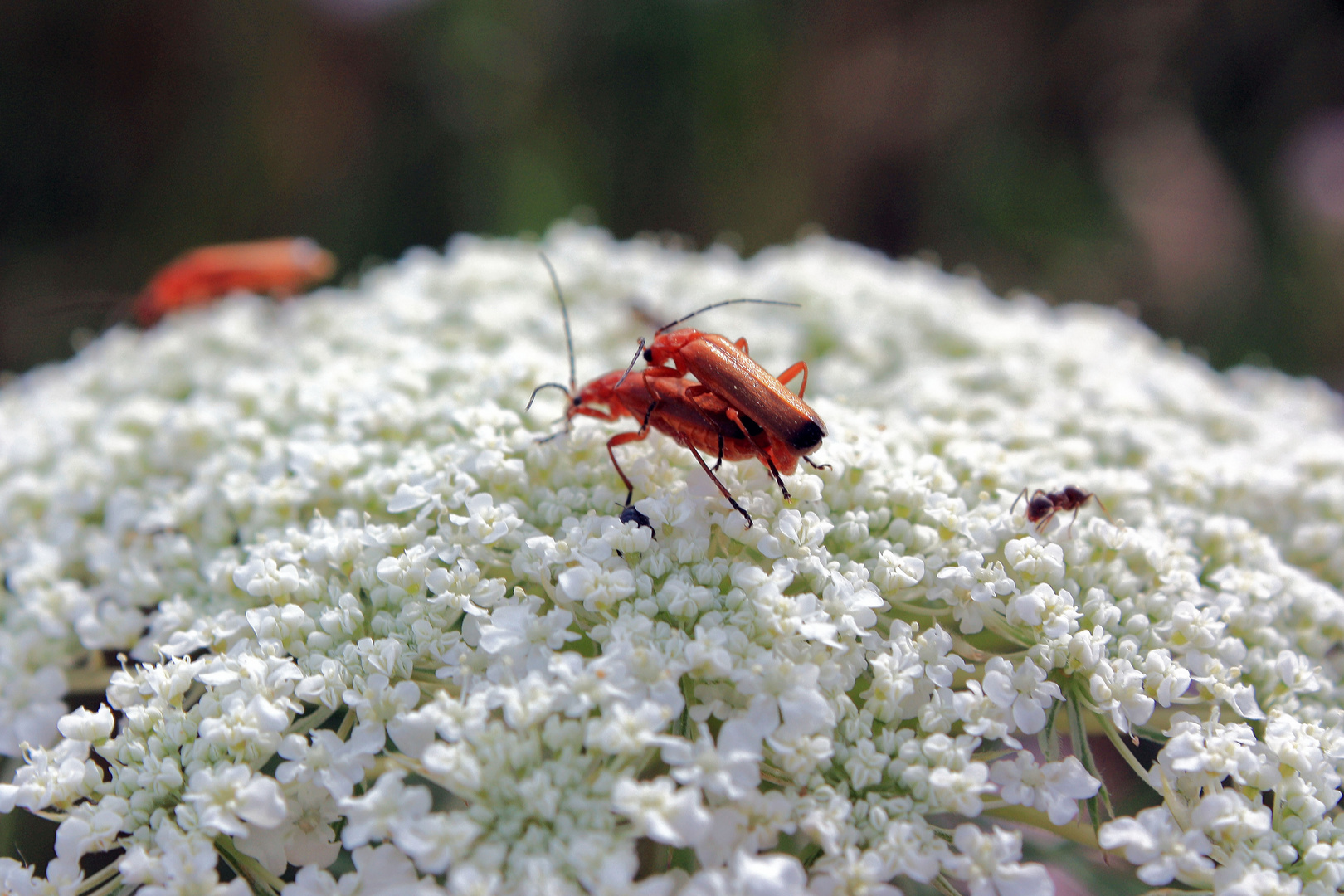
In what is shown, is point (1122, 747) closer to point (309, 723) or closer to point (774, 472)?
point (774, 472)

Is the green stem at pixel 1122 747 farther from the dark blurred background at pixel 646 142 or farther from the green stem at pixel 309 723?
the dark blurred background at pixel 646 142

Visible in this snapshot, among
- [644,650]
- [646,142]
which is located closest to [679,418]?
[644,650]

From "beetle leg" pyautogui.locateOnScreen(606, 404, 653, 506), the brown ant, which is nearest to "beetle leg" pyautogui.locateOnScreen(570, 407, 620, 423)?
"beetle leg" pyautogui.locateOnScreen(606, 404, 653, 506)

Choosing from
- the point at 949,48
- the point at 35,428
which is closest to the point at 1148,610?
the point at 35,428

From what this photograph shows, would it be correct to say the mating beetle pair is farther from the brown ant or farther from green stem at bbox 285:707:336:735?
green stem at bbox 285:707:336:735

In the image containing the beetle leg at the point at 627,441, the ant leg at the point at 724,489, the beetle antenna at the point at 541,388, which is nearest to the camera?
the ant leg at the point at 724,489

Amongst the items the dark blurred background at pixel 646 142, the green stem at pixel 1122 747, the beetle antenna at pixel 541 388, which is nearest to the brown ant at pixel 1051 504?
the green stem at pixel 1122 747
